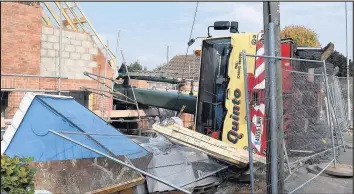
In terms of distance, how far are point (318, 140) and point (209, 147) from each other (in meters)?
2.14

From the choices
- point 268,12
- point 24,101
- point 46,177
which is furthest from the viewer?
point 24,101

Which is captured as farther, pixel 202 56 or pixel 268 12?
pixel 202 56

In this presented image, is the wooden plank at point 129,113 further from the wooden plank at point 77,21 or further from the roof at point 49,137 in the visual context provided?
the roof at point 49,137

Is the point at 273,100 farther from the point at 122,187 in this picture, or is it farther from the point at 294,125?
the point at 122,187

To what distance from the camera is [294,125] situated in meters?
5.14

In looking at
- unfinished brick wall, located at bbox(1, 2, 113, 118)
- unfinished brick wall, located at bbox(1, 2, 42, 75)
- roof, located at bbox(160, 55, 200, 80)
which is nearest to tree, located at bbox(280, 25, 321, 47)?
roof, located at bbox(160, 55, 200, 80)

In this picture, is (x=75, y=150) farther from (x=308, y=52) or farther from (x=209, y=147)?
(x=308, y=52)

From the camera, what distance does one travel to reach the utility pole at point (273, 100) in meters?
4.09

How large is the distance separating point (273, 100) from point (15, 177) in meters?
2.83

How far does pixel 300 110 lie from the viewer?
532 centimetres

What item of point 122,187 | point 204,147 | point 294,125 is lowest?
point 122,187

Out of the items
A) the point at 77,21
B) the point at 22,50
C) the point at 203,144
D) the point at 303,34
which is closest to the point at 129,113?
the point at 77,21

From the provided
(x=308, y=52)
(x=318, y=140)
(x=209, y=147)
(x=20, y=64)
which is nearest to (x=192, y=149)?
(x=209, y=147)

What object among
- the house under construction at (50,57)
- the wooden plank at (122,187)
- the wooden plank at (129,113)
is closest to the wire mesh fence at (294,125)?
the wooden plank at (122,187)
